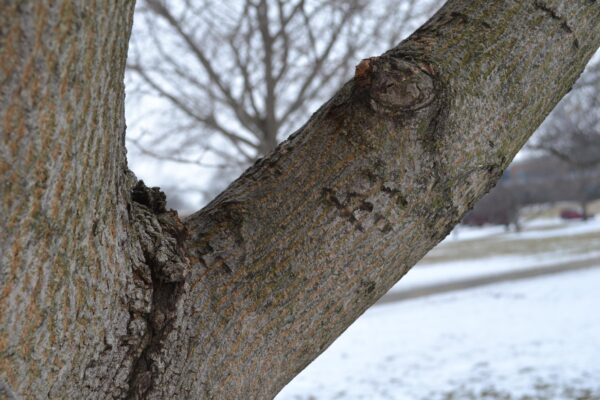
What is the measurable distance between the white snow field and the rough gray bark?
4.65 metres

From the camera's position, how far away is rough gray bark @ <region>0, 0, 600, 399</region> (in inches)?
34.6

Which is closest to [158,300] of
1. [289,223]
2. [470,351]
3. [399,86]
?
[289,223]

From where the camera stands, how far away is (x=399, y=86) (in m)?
1.07

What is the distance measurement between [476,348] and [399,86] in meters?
6.55

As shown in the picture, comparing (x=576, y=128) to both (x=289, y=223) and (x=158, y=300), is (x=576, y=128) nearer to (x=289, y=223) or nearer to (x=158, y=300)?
(x=289, y=223)

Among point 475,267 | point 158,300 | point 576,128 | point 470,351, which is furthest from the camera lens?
point 475,267

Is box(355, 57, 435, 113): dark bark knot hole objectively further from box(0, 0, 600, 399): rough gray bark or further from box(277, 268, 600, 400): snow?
box(277, 268, 600, 400): snow

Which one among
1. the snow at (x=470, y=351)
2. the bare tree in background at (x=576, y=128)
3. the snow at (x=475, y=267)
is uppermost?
the bare tree in background at (x=576, y=128)

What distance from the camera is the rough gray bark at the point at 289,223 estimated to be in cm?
88

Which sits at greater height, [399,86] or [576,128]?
[576,128]

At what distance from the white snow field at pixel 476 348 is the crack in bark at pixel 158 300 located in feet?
15.8

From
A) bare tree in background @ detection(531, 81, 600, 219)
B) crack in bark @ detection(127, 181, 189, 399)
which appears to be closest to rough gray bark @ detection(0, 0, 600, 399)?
crack in bark @ detection(127, 181, 189, 399)

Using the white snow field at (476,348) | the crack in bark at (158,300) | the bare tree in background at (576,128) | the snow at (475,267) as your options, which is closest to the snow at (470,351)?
A: the white snow field at (476,348)

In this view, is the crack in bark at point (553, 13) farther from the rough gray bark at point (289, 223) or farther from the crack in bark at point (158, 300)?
the crack in bark at point (158, 300)
